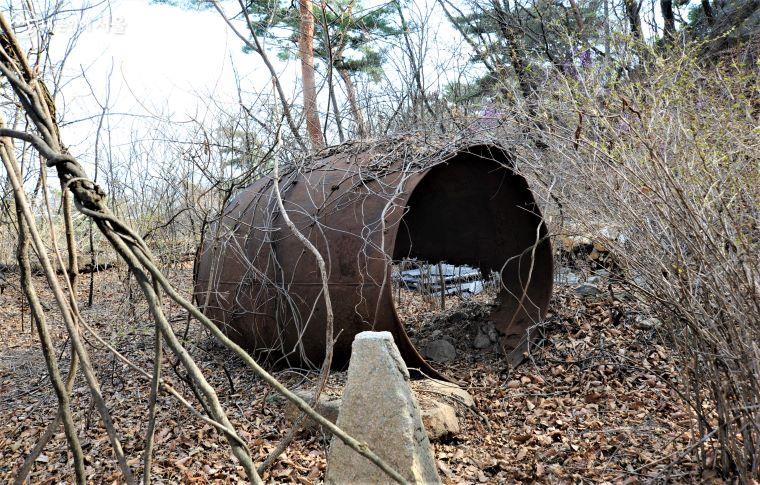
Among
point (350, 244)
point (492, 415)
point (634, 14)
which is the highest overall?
point (634, 14)

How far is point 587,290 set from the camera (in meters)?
5.47

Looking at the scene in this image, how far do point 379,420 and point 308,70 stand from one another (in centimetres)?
815

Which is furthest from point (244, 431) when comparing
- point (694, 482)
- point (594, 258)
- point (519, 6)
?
point (519, 6)

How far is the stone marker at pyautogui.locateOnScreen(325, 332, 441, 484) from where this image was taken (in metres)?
2.62

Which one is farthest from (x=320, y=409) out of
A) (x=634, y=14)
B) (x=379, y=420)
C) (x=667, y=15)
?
(x=667, y=15)

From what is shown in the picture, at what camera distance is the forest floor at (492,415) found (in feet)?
10.2

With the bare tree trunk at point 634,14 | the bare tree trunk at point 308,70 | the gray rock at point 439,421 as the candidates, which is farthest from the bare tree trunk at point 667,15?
the gray rock at point 439,421

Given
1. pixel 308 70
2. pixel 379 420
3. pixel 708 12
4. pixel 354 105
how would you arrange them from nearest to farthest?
pixel 379 420 → pixel 354 105 → pixel 308 70 → pixel 708 12

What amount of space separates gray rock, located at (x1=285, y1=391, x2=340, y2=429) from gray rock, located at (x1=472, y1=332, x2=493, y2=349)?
1.90 m

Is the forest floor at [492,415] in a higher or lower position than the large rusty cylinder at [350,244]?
lower

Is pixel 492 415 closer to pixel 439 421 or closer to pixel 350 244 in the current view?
pixel 439 421

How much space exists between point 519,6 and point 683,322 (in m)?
9.42

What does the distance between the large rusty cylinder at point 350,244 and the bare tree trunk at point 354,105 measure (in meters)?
1.92

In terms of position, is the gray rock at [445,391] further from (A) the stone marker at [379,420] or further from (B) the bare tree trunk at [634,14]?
(B) the bare tree trunk at [634,14]
